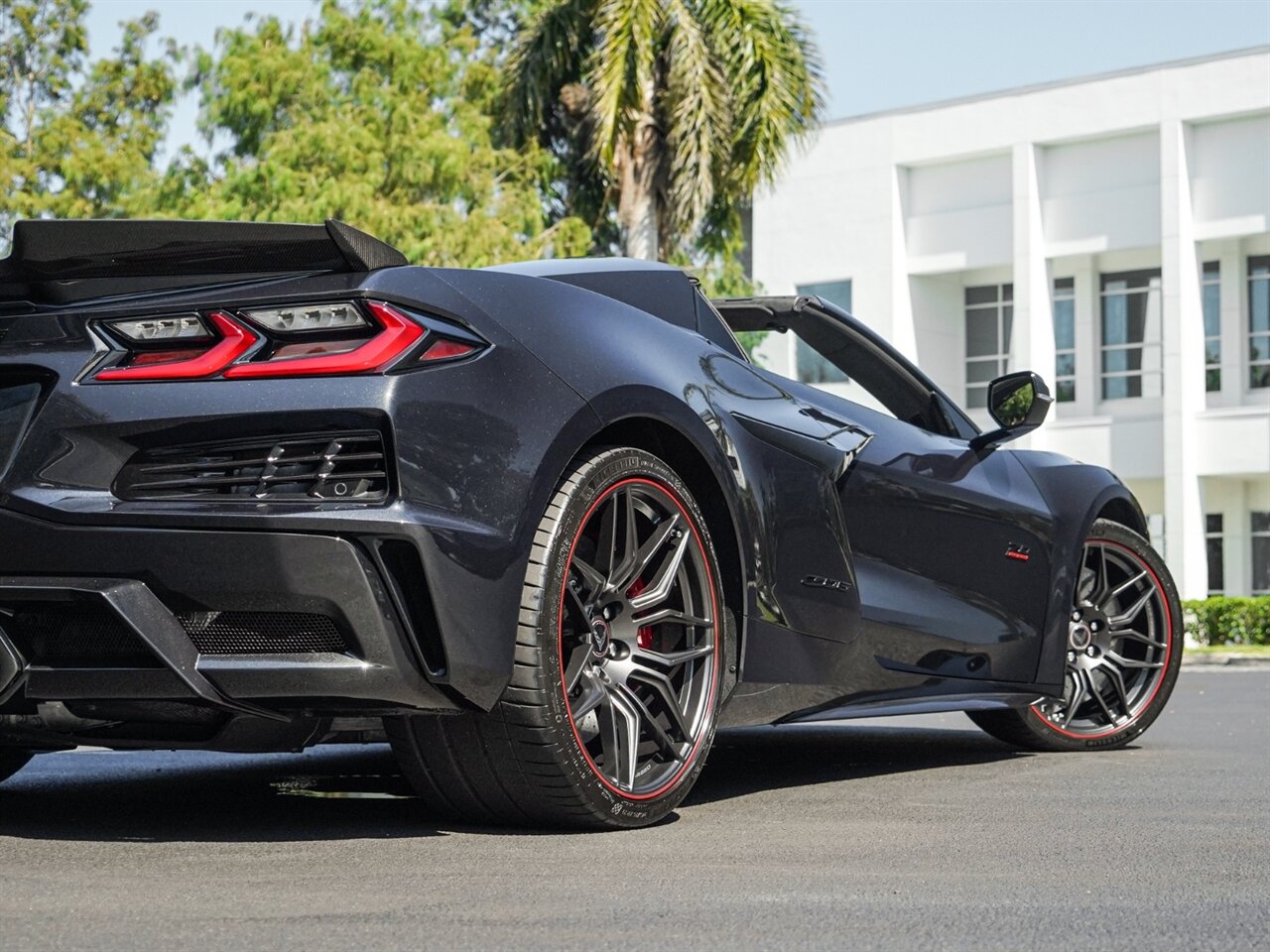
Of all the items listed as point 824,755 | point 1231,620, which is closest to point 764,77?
point 1231,620

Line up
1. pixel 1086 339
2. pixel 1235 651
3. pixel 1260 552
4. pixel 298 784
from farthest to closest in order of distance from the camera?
pixel 1086 339, pixel 1260 552, pixel 1235 651, pixel 298 784

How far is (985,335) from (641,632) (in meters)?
35.0

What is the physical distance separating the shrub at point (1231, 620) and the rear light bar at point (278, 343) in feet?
83.6

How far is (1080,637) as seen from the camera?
6324 millimetres

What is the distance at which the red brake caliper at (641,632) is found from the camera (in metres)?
4.18

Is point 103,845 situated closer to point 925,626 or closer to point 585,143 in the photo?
point 925,626

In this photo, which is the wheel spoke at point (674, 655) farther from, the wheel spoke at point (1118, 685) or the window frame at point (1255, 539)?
the window frame at point (1255, 539)

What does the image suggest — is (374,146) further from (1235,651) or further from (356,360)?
(356,360)

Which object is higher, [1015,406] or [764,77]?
[764,77]

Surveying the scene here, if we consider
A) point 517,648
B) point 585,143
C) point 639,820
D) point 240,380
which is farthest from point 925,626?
point 585,143

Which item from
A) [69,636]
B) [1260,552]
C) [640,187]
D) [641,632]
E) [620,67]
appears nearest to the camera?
[69,636]

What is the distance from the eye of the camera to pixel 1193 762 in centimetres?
589

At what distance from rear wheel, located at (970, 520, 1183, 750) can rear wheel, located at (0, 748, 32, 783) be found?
3116 millimetres

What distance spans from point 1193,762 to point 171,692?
362 cm
